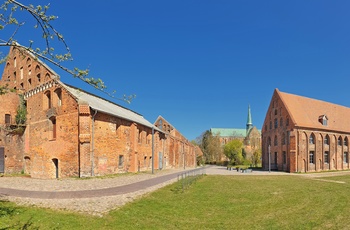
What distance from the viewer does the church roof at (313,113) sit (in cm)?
4681

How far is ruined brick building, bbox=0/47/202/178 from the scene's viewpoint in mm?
25016

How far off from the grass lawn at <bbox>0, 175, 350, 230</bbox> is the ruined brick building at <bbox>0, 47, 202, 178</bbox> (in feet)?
37.5

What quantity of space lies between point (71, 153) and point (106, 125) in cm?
437

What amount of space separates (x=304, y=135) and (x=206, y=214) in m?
38.4

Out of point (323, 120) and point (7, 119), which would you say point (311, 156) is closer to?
point (323, 120)

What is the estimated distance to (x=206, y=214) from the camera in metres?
12.9

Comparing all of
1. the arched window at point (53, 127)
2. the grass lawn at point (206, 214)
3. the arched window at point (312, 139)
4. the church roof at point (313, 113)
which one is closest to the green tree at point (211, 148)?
the church roof at point (313, 113)

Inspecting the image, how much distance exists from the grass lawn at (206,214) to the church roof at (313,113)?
3214cm

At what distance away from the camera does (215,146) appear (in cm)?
9400

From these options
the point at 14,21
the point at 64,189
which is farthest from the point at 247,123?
the point at 14,21

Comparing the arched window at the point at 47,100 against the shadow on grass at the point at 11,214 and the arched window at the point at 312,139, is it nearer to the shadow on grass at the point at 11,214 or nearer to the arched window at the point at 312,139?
the shadow on grass at the point at 11,214

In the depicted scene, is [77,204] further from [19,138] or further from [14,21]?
[19,138]

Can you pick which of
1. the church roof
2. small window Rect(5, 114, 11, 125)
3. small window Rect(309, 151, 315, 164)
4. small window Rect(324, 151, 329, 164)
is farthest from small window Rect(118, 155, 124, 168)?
small window Rect(324, 151, 329, 164)

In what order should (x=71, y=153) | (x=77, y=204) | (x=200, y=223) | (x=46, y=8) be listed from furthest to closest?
(x=71, y=153), (x=77, y=204), (x=200, y=223), (x=46, y=8)
